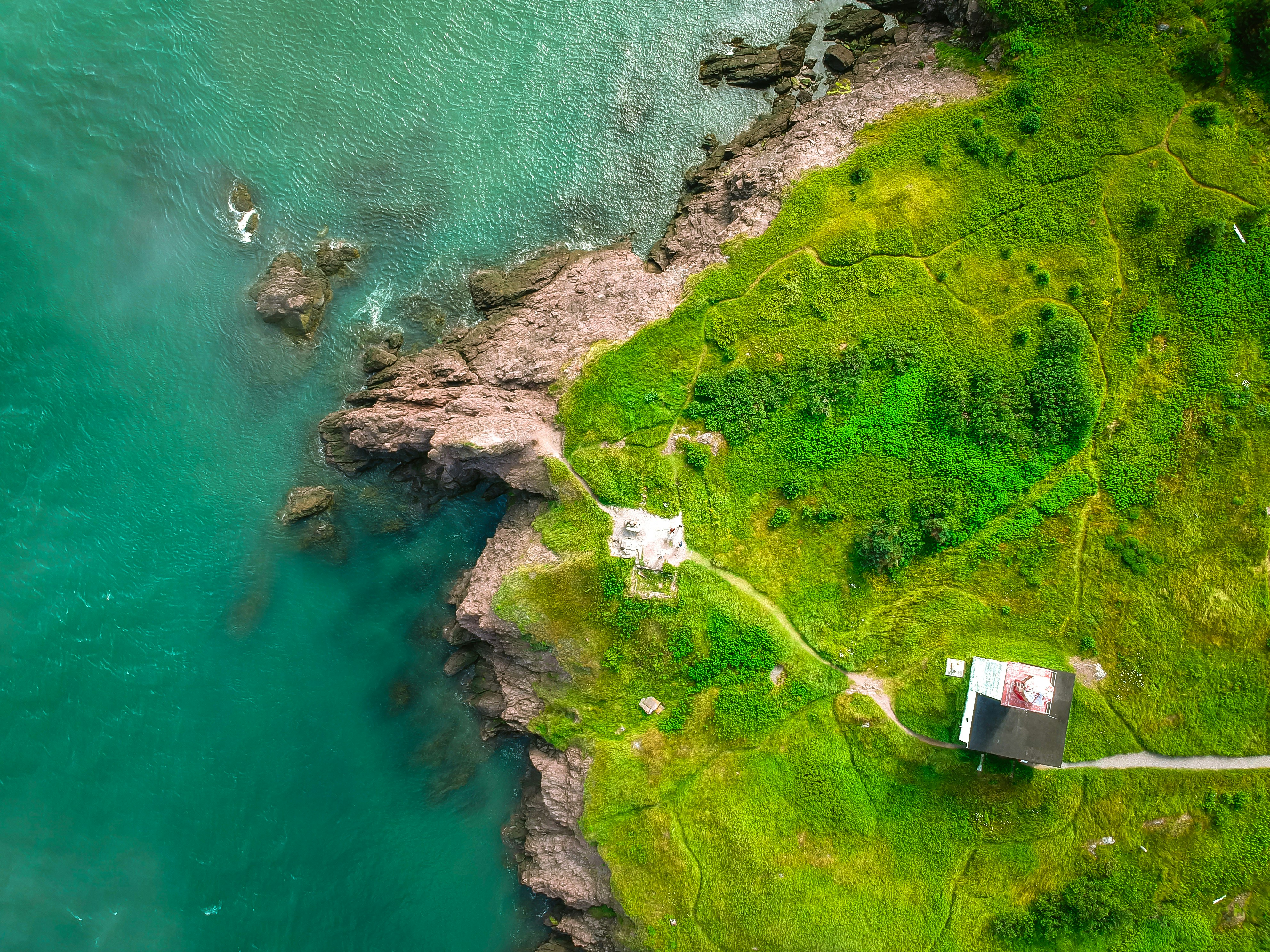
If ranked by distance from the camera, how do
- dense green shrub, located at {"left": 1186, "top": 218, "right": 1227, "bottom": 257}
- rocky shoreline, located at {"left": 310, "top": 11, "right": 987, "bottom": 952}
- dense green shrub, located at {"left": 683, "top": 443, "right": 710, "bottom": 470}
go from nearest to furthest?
dense green shrub, located at {"left": 1186, "top": 218, "right": 1227, "bottom": 257}, dense green shrub, located at {"left": 683, "top": 443, "right": 710, "bottom": 470}, rocky shoreline, located at {"left": 310, "top": 11, "right": 987, "bottom": 952}

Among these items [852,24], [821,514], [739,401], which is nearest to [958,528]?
[821,514]

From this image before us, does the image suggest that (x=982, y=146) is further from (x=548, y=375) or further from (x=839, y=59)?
(x=548, y=375)

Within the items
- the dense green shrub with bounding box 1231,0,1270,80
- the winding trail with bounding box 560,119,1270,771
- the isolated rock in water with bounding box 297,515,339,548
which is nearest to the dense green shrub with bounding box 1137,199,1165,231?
the winding trail with bounding box 560,119,1270,771

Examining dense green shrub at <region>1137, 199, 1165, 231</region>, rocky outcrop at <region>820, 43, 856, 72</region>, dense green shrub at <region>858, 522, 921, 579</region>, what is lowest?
dense green shrub at <region>858, 522, 921, 579</region>

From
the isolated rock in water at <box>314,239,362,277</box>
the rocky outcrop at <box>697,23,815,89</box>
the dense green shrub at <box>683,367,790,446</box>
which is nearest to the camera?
the dense green shrub at <box>683,367,790,446</box>

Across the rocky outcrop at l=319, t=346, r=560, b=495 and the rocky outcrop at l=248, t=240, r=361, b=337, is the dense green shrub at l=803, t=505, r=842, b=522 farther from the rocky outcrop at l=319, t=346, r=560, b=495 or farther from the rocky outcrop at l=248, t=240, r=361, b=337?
the rocky outcrop at l=248, t=240, r=361, b=337

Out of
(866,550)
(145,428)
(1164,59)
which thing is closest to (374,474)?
(145,428)

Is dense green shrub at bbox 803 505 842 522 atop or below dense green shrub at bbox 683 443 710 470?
below
